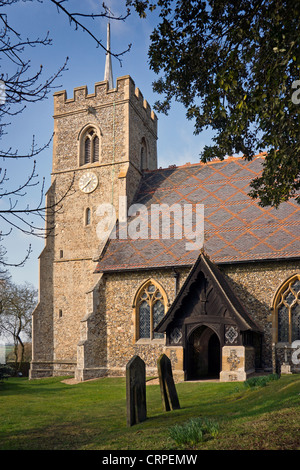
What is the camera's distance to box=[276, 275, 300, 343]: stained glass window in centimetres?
1664

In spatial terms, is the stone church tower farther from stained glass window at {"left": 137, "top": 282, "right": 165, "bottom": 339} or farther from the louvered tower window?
stained glass window at {"left": 137, "top": 282, "right": 165, "bottom": 339}

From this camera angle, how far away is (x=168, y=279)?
1902 centimetres

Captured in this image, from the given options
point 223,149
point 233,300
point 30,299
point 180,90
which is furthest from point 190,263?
point 30,299

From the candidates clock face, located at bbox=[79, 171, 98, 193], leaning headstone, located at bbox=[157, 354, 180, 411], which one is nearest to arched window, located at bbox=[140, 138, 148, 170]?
clock face, located at bbox=[79, 171, 98, 193]

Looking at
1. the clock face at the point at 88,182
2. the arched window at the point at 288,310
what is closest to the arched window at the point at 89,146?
the clock face at the point at 88,182

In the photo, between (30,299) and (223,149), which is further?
(30,299)

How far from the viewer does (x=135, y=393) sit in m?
8.68

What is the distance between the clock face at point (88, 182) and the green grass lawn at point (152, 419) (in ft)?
40.8

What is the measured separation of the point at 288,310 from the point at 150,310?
5999 millimetres
